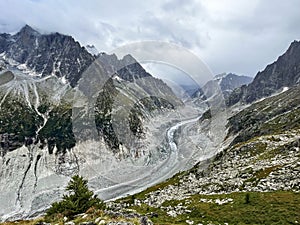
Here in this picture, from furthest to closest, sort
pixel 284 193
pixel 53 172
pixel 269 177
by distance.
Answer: pixel 53 172 → pixel 269 177 → pixel 284 193

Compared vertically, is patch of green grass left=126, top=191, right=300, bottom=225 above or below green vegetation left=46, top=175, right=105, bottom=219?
below

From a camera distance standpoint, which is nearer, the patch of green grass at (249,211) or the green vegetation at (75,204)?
the green vegetation at (75,204)

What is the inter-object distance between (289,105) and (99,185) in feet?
371

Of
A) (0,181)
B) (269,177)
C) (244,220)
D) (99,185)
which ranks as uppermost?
(0,181)

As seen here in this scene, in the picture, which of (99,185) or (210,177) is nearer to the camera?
(210,177)

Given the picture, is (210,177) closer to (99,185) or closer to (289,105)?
(99,185)

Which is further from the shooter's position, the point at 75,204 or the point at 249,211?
the point at 249,211

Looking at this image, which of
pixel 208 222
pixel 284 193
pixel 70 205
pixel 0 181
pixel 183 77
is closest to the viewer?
pixel 70 205

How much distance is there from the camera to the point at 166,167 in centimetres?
19888

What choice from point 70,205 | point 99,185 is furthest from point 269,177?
point 99,185

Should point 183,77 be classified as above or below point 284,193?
above

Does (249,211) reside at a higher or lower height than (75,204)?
lower

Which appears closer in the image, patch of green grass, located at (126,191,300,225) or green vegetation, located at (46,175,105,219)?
green vegetation, located at (46,175,105,219)

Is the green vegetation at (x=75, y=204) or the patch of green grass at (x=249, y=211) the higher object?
the green vegetation at (x=75, y=204)
